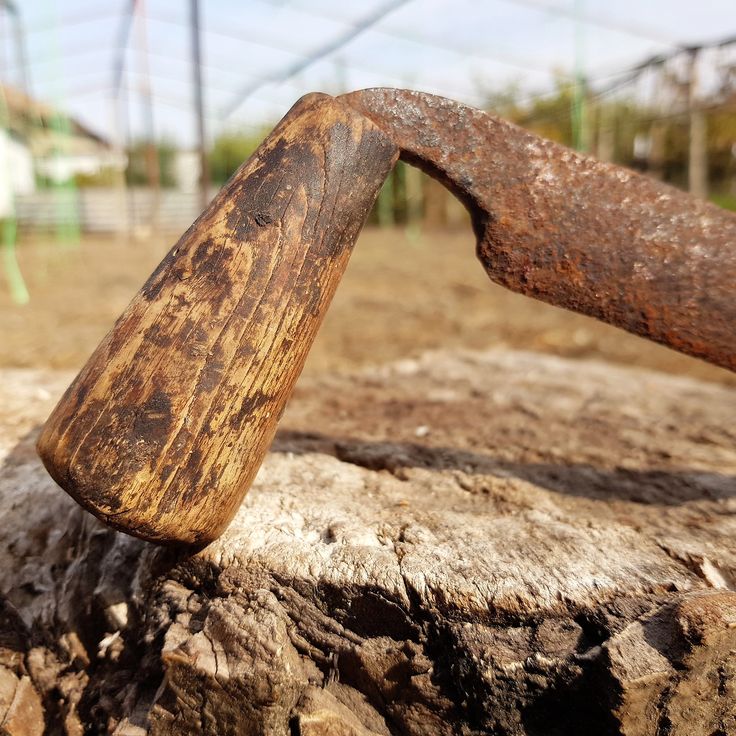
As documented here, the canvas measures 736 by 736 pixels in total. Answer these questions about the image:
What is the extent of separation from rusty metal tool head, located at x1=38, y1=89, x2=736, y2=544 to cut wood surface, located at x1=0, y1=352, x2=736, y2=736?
0.20 meters

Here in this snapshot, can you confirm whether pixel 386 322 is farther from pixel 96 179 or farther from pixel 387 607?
pixel 96 179

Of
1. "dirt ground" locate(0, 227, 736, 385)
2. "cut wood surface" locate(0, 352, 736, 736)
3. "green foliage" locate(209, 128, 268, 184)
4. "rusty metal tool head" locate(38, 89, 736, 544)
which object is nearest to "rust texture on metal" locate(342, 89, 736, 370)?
"rusty metal tool head" locate(38, 89, 736, 544)

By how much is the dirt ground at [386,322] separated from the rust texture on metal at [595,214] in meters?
1.93

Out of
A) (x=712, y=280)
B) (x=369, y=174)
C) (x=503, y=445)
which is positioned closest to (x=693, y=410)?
(x=503, y=445)

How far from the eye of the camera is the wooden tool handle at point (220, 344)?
1.08 metres

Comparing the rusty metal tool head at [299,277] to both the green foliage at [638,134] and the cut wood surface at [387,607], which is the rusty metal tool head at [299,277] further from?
the green foliage at [638,134]

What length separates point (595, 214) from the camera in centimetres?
127

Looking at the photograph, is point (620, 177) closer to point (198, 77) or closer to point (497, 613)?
point (497, 613)

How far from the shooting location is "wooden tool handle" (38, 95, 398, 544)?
1085 mm

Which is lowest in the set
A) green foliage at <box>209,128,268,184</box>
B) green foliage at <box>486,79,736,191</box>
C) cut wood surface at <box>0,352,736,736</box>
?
cut wood surface at <box>0,352,736,736</box>

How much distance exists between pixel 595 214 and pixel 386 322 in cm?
339

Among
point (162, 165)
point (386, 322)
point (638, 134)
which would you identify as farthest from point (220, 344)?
point (162, 165)

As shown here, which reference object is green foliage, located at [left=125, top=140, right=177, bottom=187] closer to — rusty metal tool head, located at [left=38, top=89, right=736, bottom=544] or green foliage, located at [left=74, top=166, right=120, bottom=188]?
green foliage, located at [left=74, top=166, right=120, bottom=188]

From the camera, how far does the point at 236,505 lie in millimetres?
1228
